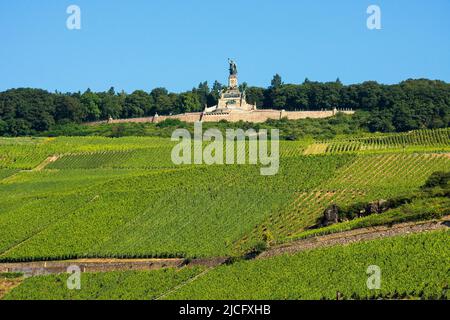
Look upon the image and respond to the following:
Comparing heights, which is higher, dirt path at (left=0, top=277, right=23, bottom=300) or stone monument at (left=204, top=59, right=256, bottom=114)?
stone monument at (left=204, top=59, right=256, bottom=114)

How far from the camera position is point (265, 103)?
122 meters

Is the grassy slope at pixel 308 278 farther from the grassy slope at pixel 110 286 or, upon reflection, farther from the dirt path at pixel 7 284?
the dirt path at pixel 7 284

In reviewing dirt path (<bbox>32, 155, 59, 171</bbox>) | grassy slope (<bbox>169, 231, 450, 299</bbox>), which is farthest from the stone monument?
grassy slope (<bbox>169, 231, 450, 299</bbox>)

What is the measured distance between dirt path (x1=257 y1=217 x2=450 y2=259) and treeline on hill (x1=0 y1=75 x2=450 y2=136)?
45.3 meters

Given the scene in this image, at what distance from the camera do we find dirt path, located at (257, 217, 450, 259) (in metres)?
49.8

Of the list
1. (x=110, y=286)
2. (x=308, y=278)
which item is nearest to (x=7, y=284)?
(x=110, y=286)

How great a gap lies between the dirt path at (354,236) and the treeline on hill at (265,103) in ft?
149

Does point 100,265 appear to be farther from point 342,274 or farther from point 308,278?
point 342,274

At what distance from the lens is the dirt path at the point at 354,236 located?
4984cm

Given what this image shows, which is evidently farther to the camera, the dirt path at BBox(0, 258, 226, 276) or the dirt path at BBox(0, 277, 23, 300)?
the dirt path at BBox(0, 277, 23, 300)

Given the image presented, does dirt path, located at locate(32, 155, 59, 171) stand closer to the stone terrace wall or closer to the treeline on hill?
the treeline on hill

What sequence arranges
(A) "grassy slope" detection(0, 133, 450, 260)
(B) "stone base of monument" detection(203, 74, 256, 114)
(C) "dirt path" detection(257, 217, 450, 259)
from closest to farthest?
(C) "dirt path" detection(257, 217, 450, 259)
(A) "grassy slope" detection(0, 133, 450, 260)
(B) "stone base of monument" detection(203, 74, 256, 114)

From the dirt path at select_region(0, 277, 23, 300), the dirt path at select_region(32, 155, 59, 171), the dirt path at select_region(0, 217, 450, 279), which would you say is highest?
the dirt path at select_region(32, 155, 59, 171)

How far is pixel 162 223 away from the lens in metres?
60.5
